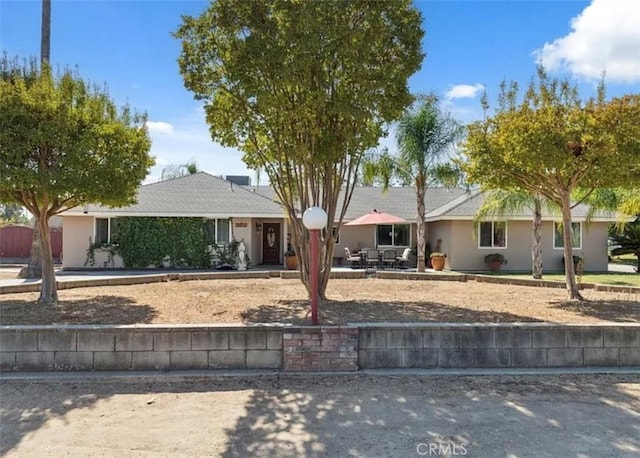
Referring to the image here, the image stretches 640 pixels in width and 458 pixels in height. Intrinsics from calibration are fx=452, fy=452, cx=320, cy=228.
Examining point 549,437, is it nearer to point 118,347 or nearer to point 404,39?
point 118,347

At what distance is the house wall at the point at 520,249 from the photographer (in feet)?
64.2

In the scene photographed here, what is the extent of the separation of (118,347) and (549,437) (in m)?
4.86

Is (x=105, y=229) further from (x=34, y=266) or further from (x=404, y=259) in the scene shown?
(x=404, y=259)

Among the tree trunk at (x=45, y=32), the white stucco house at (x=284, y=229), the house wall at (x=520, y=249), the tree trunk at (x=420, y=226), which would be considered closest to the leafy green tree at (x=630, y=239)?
the house wall at (x=520, y=249)

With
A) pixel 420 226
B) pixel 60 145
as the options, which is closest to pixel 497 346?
pixel 60 145

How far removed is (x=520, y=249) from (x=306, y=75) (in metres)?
16.0

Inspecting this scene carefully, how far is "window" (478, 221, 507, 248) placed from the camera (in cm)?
1992

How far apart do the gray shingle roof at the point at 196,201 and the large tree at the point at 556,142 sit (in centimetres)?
1144

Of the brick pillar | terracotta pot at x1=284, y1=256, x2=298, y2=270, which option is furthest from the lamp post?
terracotta pot at x1=284, y1=256, x2=298, y2=270

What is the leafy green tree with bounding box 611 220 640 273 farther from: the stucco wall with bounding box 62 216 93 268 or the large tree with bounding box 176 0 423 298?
the stucco wall with bounding box 62 216 93 268

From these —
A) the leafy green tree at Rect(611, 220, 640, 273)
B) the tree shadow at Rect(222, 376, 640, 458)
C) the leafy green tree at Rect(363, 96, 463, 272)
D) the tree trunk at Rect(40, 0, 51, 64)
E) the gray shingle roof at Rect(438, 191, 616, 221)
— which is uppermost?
the tree trunk at Rect(40, 0, 51, 64)

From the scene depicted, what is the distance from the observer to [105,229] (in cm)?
1911

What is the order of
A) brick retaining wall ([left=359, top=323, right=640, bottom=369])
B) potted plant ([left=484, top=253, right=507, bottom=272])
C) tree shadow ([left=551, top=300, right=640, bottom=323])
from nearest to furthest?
brick retaining wall ([left=359, top=323, right=640, bottom=369]) < tree shadow ([left=551, top=300, right=640, bottom=323]) < potted plant ([left=484, top=253, right=507, bottom=272])

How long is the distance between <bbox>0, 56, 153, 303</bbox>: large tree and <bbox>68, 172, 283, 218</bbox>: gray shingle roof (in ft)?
29.8
